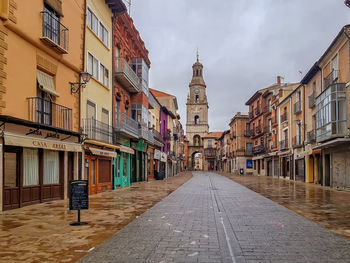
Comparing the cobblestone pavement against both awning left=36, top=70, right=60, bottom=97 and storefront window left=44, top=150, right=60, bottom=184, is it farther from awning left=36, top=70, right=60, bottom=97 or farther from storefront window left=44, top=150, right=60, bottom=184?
awning left=36, top=70, right=60, bottom=97

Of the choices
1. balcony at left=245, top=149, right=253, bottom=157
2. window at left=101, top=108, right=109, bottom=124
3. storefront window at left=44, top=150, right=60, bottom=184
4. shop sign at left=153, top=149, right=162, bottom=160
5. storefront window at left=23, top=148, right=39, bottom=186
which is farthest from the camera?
balcony at left=245, top=149, right=253, bottom=157

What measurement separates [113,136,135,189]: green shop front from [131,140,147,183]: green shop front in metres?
2.18

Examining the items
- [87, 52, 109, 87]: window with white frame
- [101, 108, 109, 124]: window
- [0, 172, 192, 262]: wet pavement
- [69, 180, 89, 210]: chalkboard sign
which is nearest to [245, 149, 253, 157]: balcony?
[101, 108, 109, 124]: window

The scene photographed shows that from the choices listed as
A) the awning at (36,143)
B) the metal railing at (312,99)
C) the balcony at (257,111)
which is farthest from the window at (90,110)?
the balcony at (257,111)

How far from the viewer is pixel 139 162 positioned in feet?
96.0

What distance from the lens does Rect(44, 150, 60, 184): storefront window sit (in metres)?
13.1

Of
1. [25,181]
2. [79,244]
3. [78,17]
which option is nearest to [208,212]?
[79,244]

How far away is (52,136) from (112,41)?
9.72 meters

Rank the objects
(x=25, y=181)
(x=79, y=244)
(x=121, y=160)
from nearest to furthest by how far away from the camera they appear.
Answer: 1. (x=79, y=244)
2. (x=25, y=181)
3. (x=121, y=160)

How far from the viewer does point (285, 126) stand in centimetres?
3828

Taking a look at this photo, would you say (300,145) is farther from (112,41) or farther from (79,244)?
(79,244)

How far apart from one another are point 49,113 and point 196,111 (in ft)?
281

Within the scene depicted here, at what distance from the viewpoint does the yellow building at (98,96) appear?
16562 mm

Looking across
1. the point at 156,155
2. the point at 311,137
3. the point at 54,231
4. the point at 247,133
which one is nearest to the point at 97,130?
the point at 54,231
